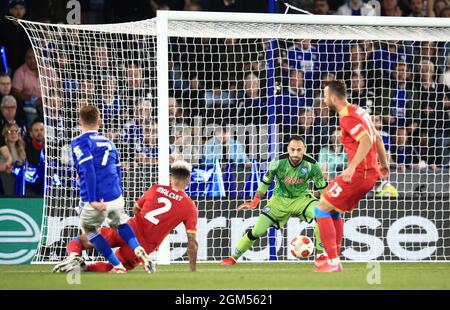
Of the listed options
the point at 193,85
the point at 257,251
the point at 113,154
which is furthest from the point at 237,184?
the point at 113,154

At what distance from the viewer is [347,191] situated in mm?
10289

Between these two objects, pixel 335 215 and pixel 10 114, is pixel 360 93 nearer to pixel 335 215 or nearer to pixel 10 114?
pixel 10 114

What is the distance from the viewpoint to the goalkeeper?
12500 millimetres

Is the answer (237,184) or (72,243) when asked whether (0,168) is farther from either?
(72,243)

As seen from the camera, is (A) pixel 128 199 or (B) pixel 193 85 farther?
(B) pixel 193 85

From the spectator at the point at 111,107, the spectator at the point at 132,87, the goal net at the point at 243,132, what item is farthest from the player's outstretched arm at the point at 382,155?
the spectator at the point at 111,107

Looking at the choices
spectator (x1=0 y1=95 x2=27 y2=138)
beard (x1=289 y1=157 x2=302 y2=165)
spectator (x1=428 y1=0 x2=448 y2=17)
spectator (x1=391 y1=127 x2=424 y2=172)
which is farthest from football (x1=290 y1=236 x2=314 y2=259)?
spectator (x1=428 y1=0 x2=448 y2=17)

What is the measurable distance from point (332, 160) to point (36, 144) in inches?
158

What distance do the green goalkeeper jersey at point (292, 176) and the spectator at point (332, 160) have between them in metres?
1.83

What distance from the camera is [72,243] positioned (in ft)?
34.4

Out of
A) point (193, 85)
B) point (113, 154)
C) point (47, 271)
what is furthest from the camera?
point (193, 85)

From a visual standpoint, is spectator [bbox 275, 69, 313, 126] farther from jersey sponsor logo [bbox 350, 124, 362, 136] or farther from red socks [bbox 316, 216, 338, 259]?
jersey sponsor logo [bbox 350, 124, 362, 136]
